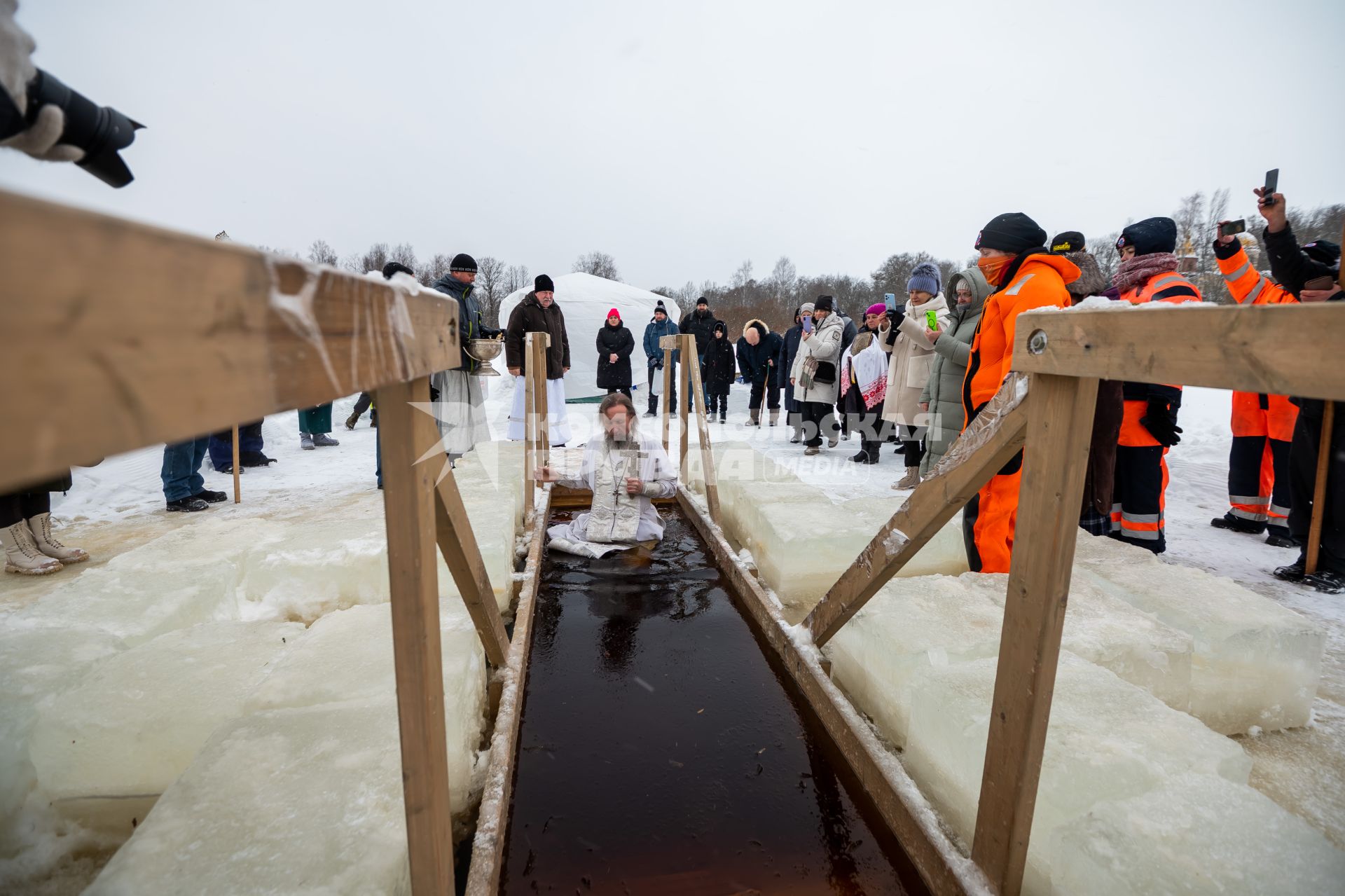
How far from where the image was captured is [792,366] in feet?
27.1

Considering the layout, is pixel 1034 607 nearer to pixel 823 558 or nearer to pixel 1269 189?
pixel 823 558

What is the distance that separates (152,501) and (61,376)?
20.9 feet

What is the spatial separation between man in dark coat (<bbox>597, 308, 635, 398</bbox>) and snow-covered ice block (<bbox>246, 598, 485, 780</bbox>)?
22.9ft

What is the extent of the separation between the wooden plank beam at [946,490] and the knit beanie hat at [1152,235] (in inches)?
116

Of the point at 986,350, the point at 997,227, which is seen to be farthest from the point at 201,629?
the point at 997,227

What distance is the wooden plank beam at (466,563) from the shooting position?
152 centimetres

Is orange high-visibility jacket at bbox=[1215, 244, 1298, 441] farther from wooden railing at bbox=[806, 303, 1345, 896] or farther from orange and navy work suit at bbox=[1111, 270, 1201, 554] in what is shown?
wooden railing at bbox=[806, 303, 1345, 896]

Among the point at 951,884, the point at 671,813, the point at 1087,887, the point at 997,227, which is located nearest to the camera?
the point at 1087,887

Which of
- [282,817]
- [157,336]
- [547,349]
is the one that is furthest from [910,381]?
[157,336]

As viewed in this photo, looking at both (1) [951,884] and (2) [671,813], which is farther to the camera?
(2) [671,813]

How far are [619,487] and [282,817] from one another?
2938 millimetres

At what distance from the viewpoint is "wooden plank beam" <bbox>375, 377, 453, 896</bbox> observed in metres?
1.10

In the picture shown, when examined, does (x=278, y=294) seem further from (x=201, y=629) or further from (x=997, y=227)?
(x=997, y=227)

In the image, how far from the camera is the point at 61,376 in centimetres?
40
